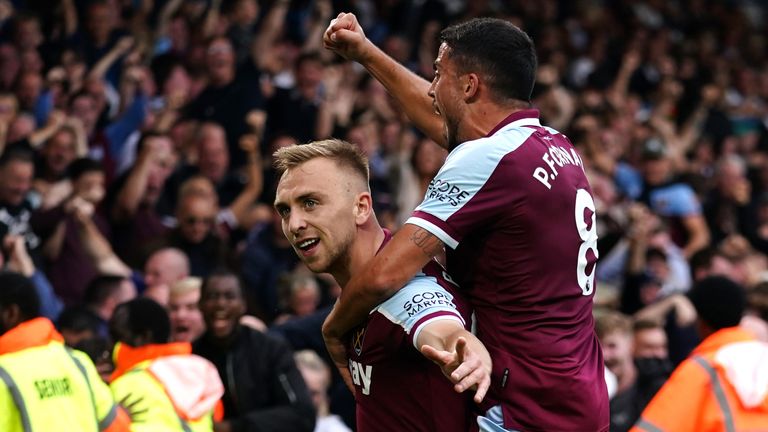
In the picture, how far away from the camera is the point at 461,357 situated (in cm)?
374

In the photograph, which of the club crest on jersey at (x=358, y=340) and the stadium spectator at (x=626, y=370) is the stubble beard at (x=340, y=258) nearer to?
the club crest on jersey at (x=358, y=340)

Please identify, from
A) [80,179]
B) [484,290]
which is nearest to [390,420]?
[484,290]

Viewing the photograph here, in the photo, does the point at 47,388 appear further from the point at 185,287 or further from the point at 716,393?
the point at 716,393

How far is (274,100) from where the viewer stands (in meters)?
12.3

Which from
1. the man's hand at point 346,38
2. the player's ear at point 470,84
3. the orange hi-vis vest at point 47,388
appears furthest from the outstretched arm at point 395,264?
the orange hi-vis vest at point 47,388

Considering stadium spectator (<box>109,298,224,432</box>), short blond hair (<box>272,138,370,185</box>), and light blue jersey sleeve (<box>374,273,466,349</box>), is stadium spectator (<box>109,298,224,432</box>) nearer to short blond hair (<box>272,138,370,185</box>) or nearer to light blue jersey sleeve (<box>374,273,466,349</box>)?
short blond hair (<box>272,138,370,185</box>)

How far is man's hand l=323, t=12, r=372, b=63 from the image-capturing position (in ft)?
16.0

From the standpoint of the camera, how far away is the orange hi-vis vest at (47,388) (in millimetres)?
5289

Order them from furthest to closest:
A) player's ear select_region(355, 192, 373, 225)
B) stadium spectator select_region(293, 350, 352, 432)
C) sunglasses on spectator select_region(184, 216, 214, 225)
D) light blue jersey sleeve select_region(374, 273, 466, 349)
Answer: sunglasses on spectator select_region(184, 216, 214, 225)
stadium spectator select_region(293, 350, 352, 432)
player's ear select_region(355, 192, 373, 225)
light blue jersey sleeve select_region(374, 273, 466, 349)

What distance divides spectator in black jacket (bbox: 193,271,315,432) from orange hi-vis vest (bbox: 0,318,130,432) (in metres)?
1.76

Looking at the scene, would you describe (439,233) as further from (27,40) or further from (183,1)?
(183,1)

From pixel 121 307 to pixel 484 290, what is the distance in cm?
281

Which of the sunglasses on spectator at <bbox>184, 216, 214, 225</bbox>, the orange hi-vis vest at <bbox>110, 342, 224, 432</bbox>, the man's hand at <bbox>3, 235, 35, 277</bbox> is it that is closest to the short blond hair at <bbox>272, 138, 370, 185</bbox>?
the orange hi-vis vest at <bbox>110, 342, 224, 432</bbox>

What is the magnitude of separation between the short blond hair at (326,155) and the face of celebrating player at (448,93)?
312 millimetres
